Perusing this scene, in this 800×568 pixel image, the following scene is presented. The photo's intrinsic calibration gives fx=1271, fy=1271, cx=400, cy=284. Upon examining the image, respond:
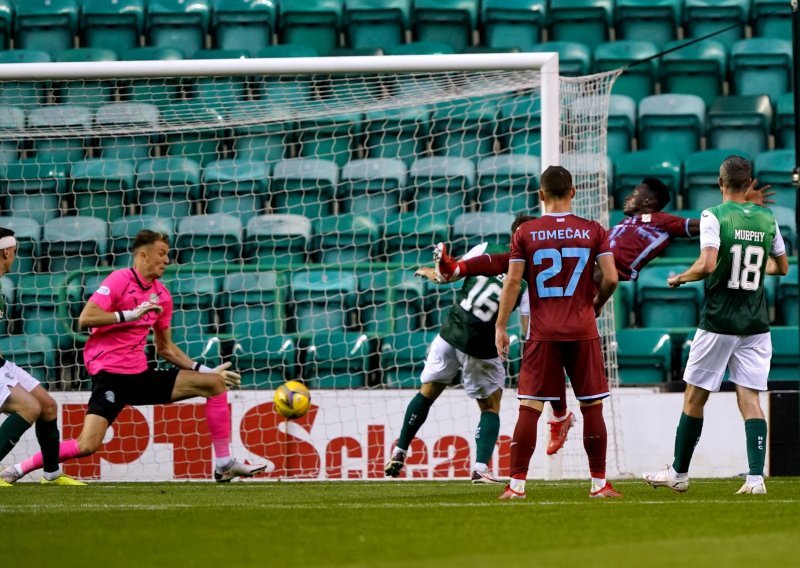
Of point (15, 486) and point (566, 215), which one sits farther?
point (15, 486)

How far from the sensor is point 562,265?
6.50m

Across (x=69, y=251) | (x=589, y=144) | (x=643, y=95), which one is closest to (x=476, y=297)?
(x=589, y=144)

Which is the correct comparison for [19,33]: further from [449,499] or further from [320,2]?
[449,499]

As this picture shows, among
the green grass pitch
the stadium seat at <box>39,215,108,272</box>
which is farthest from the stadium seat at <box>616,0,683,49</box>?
the green grass pitch

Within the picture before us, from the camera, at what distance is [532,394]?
21.4 feet

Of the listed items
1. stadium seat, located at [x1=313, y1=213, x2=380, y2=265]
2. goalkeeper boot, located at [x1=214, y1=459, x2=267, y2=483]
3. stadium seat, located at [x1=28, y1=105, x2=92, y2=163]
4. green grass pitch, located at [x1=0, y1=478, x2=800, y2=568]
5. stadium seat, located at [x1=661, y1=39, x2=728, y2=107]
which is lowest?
goalkeeper boot, located at [x1=214, y1=459, x2=267, y2=483]

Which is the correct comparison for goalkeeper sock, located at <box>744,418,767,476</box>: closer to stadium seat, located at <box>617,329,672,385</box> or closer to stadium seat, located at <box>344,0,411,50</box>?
stadium seat, located at <box>617,329,672,385</box>

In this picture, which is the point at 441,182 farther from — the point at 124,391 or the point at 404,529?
the point at 404,529

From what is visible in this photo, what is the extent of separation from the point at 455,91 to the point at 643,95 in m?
4.57

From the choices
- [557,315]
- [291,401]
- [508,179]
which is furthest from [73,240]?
[557,315]

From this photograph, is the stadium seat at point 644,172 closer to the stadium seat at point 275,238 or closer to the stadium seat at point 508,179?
the stadium seat at point 508,179

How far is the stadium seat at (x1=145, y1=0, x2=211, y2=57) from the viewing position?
1455cm

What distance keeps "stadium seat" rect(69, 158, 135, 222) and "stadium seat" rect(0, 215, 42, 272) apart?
1.46 ft

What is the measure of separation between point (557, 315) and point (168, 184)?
19.8 ft
